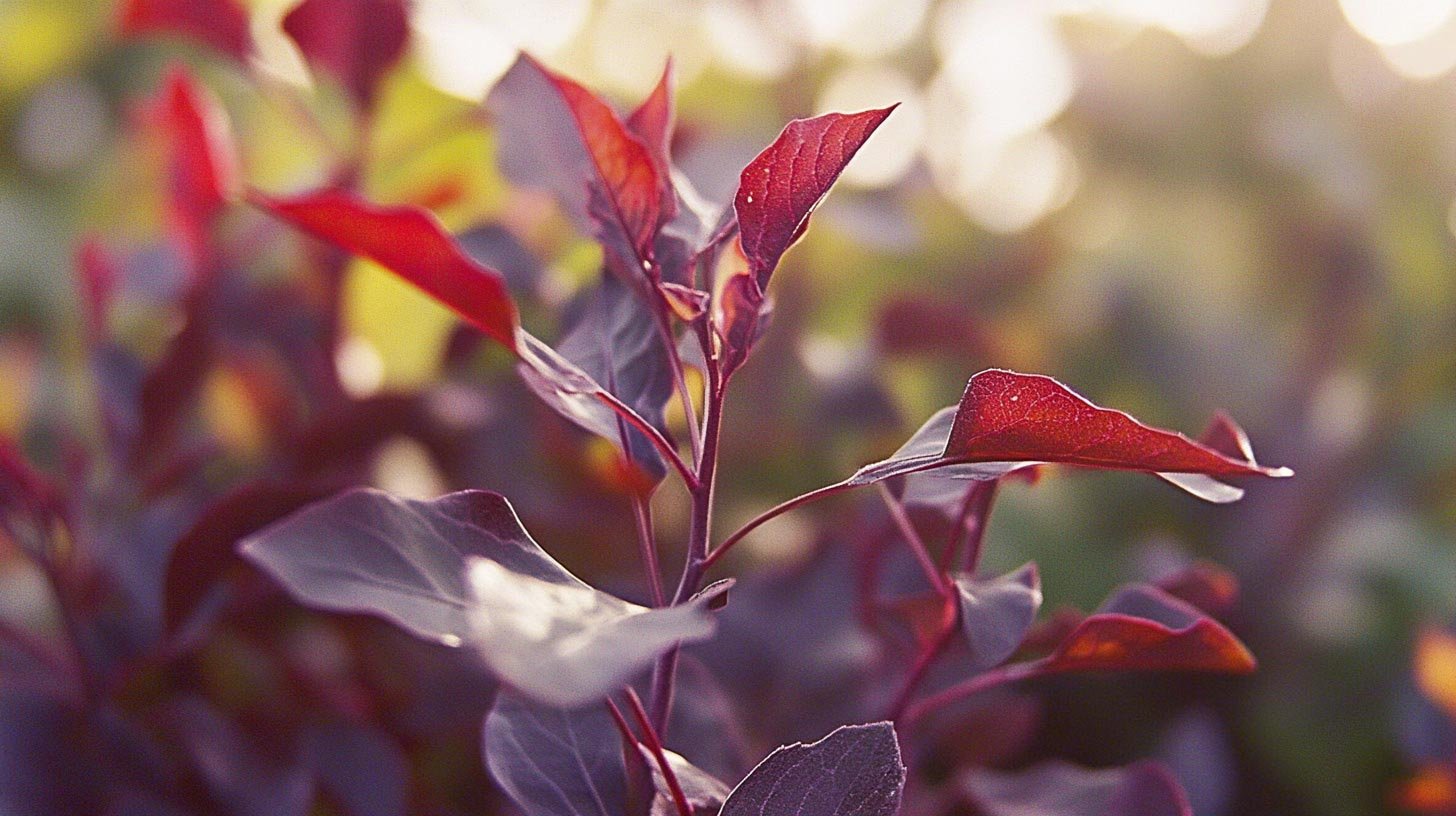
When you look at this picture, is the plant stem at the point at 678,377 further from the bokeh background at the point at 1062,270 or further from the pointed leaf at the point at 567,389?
the bokeh background at the point at 1062,270

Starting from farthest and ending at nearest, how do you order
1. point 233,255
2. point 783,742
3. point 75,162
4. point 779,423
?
point 75,162
point 779,423
point 233,255
point 783,742

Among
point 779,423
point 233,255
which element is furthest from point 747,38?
point 233,255

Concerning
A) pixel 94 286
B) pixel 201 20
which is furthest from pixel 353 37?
pixel 94 286

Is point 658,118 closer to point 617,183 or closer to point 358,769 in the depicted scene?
point 617,183

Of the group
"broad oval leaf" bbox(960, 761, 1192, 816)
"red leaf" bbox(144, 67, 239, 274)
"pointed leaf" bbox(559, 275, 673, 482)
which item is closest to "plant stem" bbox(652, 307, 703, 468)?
"pointed leaf" bbox(559, 275, 673, 482)

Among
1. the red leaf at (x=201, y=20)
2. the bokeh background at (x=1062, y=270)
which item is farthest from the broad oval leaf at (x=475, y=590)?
the red leaf at (x=201, y=20)

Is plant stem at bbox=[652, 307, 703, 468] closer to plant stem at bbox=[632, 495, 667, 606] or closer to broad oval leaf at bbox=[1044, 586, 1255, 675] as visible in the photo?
plant stem at bbox=[632, 495, 667, 606]

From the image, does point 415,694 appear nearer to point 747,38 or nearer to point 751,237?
point 751,237
